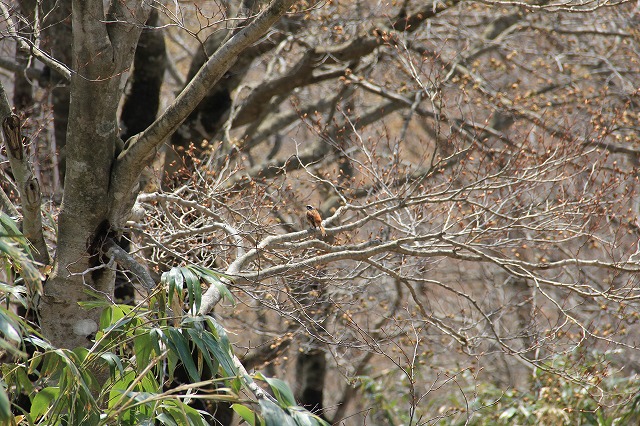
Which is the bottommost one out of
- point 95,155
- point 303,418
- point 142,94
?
point 303,418

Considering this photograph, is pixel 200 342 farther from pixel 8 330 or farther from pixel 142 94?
pixel 142 94

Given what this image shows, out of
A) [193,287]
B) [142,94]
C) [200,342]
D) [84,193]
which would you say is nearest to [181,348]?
[200,342]

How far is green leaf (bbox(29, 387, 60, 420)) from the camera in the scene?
9.78ft

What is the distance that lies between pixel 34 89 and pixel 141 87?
91cm

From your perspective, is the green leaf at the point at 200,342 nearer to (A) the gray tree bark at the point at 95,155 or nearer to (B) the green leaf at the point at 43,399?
(B) the green leaf at the point at 43,399

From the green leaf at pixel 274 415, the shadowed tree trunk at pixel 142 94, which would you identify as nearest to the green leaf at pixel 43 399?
the green leaf at pixel 274 415

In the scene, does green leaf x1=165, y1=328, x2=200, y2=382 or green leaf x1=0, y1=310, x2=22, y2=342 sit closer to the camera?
green leaf x1=0, y1=310, x2=22, y2=342

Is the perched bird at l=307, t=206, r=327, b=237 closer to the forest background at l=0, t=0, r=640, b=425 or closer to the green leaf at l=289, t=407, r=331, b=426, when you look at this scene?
the forest background at l=0, t=0, r=640, b=425

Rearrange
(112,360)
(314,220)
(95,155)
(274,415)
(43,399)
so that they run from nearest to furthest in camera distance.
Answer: (274,415)
(112,360)
(43,399)
(95,155)
(314,220)

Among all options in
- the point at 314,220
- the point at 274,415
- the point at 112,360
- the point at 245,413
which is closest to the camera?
the point at 274,415

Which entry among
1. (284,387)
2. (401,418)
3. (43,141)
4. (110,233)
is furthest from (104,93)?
(401,418)

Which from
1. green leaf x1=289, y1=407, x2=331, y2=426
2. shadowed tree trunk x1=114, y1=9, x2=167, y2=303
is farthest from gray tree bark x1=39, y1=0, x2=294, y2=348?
shadowed tree trunk x1=114, y1=9, x2=167, y2=303

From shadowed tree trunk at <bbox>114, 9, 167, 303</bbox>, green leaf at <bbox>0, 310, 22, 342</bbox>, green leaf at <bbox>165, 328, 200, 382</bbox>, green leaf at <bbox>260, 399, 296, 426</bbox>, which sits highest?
shadowed tree trunk at <bbox>114, 9, 167, 303</bbox>

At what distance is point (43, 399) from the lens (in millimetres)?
2996
